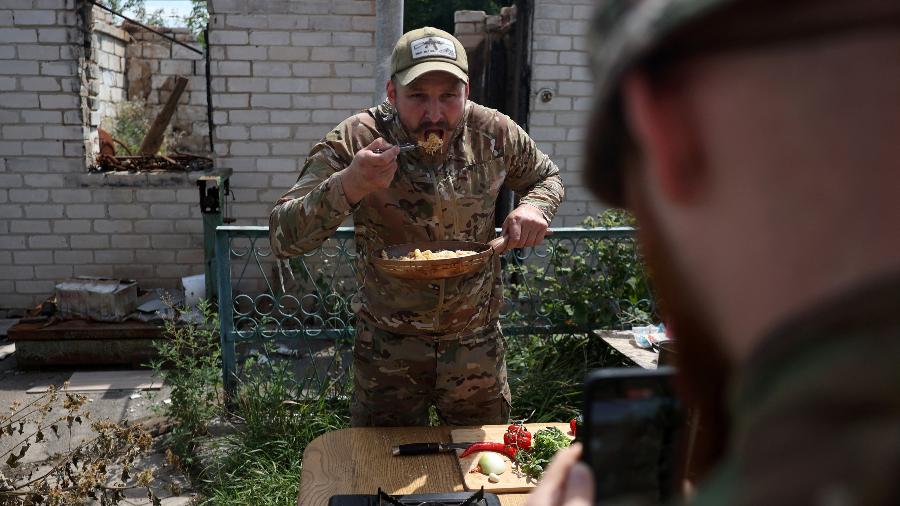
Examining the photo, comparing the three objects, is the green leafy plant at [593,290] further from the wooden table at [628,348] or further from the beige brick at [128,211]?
the beige brick at [128,211]

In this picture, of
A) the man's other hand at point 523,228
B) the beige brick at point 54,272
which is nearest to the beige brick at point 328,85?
the beige brick at point 54,272

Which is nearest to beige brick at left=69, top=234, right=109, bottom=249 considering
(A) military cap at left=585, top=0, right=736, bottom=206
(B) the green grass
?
(B) the green grass

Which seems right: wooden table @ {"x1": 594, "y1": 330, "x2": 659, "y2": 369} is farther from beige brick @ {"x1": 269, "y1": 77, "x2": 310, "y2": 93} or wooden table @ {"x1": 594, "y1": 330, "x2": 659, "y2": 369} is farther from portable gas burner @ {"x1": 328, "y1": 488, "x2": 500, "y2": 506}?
beige brick @ {"x1": 269, "y1": 77, "x2": 310, "y2": 93}

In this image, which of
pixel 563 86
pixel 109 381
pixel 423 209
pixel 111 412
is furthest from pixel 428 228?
pixel 563 86

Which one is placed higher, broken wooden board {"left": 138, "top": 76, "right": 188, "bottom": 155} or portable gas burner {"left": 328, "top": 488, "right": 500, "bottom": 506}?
broken wooden board {"left": 138, "top": 76, "right": 188, "bottom": 155}

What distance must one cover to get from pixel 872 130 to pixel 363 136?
8.13 ft

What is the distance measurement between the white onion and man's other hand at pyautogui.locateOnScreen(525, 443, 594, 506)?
55.5 inches

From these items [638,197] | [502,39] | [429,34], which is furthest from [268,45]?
[638,197]

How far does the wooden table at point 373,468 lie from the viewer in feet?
6.72

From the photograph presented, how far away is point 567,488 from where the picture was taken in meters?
0.74

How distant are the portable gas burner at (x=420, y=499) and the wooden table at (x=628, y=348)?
1971mm

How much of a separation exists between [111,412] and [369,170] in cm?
338

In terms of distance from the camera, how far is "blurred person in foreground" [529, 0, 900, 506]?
0.43 m

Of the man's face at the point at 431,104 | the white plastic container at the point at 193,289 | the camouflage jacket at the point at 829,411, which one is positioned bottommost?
the white plastic container at the point at 193,289
